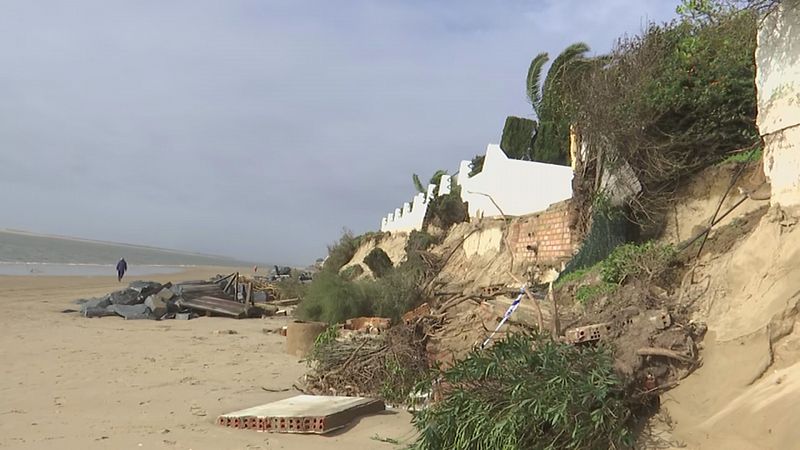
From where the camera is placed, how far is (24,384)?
849 cm

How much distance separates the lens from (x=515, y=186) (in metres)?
17.6

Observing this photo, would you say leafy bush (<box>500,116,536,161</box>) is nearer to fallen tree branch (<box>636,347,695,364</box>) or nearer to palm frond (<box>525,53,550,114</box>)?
palm frond (<box>525,53,550,114</box>)

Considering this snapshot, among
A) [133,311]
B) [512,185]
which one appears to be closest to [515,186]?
[512,185]

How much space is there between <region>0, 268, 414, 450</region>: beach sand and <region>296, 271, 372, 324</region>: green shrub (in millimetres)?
1106

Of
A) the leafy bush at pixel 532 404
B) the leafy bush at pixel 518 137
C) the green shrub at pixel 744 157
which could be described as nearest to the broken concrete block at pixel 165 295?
the leafy bush at pixel 518 137

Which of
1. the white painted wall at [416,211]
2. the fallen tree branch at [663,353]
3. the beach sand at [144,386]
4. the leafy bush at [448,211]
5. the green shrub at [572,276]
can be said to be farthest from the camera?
the white painted wall at [416,211]

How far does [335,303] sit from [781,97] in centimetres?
889

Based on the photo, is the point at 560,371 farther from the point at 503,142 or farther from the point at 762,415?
the point at 503,142

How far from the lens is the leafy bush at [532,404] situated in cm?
455

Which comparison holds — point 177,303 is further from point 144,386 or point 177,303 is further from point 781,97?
point 781,97

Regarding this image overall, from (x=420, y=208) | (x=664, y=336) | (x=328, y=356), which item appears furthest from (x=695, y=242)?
(x=420, y=208)

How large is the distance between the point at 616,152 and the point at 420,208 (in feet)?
72.7

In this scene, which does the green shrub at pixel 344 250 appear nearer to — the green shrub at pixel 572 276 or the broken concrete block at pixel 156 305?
the broken concrete block at pixel 156 305

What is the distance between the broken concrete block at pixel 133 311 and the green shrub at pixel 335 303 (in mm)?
6768
